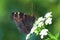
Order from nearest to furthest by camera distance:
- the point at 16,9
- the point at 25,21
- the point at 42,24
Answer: the point at 42,24, the point at 25,21, the point at 16,9

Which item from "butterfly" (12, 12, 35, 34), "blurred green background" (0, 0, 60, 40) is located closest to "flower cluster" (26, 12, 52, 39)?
"butterfly" (12, 12, 35, 34)

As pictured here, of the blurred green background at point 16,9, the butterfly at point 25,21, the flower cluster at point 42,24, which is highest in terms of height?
the blurred green background at point 16,9

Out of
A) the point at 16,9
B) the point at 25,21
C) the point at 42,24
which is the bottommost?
the point at 42,24

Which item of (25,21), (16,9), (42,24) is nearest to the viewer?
(42,24)

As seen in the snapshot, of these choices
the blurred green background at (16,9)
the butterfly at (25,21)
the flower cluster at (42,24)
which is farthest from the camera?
the blurred green background at (16,9)

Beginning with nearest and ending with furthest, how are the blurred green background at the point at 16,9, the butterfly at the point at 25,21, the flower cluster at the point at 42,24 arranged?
the flower cluster at the point at 42,24, the butterfly at the point at 25,21, the blurred green background at the point at 16,9

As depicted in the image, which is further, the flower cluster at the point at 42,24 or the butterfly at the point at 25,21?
the butterfly at the point at 25,21

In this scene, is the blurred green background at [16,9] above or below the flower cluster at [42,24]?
above

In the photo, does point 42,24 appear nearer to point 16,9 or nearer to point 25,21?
point 25,21

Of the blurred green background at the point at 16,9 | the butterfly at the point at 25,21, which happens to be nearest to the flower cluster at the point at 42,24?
the butterfly at the point at 25,21

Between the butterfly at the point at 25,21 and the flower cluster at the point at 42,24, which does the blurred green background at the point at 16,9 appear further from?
the flower cluster at the point at 42,24

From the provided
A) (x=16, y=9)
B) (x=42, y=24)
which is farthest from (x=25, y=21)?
(x=16, y=9)
